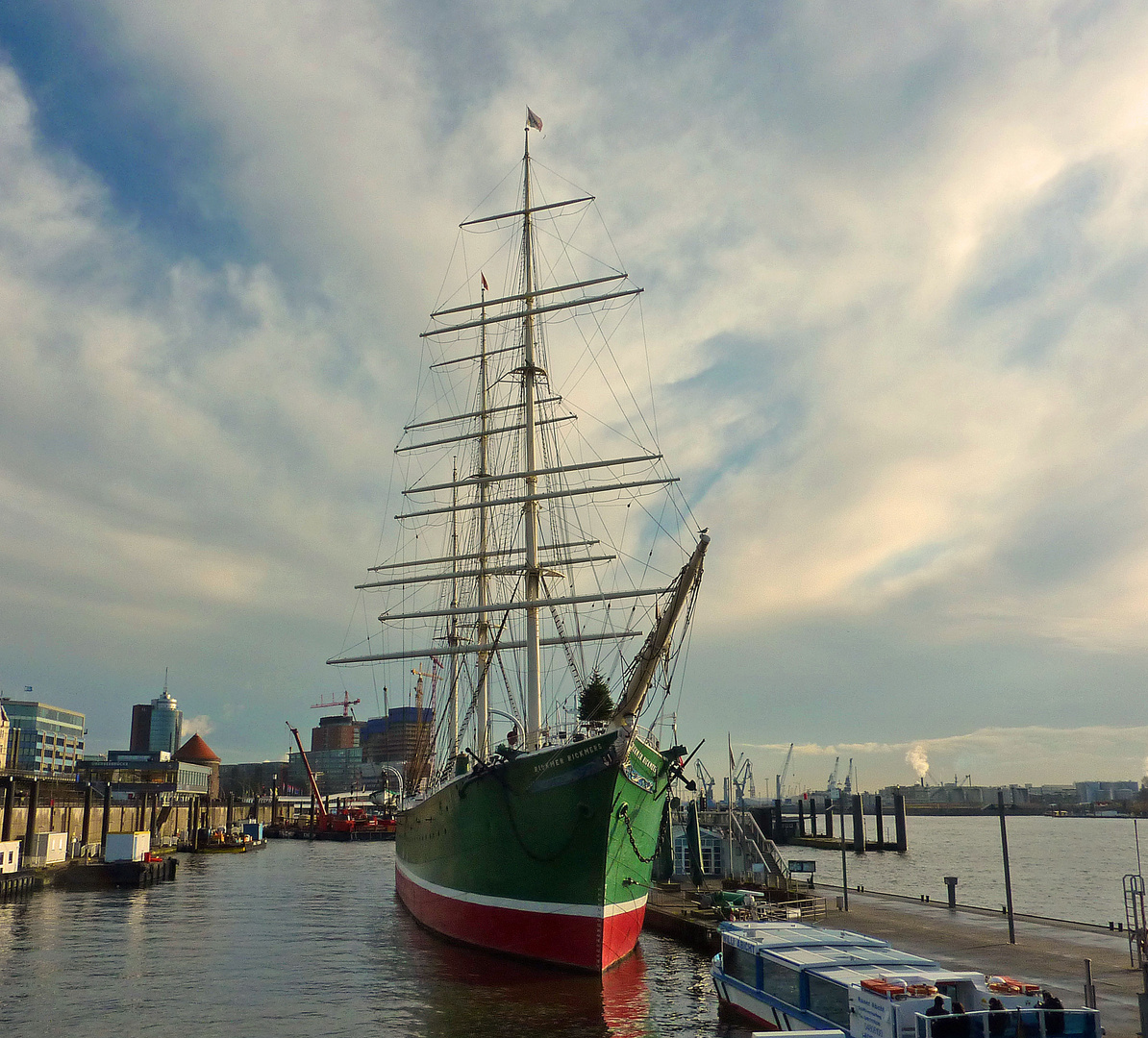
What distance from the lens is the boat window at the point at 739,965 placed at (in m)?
21.8

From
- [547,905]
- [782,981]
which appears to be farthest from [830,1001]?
[547,905]

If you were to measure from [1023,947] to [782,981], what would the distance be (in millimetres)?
11740

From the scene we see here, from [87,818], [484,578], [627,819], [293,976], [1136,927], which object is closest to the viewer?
[1136,927]

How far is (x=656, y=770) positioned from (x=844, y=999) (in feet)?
44.4

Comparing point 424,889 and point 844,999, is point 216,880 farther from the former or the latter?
point 844,999

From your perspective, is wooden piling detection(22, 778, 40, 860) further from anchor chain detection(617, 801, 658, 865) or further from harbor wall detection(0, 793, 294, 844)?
anchor chain detection(617, 801, 658, 865)

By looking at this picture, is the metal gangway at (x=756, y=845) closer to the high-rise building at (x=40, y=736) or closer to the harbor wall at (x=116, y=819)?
the harbor wall at (x=116, y=819)

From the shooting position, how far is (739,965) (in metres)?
22.7

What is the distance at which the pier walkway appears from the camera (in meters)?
21.0

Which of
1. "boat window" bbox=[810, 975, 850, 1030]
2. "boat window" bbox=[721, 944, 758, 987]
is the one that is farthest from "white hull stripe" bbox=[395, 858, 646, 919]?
"boat window" bbox=[810, 975, 850, 1030]

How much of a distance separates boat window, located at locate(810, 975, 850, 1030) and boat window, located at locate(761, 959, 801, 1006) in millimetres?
677

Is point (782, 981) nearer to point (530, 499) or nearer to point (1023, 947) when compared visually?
point (1023, 947)

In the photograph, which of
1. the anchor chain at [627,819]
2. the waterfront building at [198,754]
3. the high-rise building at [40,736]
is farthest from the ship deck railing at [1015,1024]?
the high-rise building at [40,736]

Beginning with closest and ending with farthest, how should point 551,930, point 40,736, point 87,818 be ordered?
point 551,930
point 87,818
point 40,736
